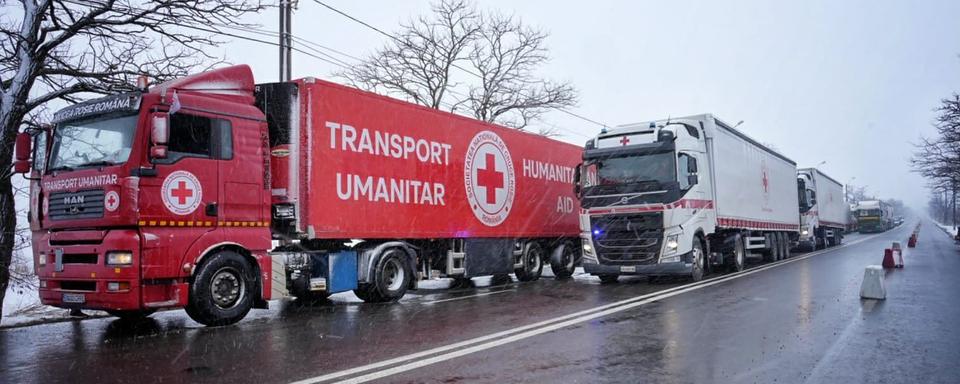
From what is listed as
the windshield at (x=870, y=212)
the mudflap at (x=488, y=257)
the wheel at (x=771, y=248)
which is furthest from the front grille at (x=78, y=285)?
the windshield at (x=870, y=212)

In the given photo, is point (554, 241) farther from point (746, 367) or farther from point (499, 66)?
point (499, 66)

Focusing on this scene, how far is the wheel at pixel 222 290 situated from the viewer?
7.90 meters

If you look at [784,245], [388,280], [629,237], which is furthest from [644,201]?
[784,245]

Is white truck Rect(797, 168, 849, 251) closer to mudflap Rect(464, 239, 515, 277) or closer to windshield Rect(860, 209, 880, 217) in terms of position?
mudflap Rect(464, 239, 515, 277)

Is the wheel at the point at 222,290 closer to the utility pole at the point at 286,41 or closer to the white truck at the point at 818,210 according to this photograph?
the utility pole at the point at 286,41

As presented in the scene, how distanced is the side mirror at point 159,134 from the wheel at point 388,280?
157 inches

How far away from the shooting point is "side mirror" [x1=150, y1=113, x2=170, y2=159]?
7.43 metres

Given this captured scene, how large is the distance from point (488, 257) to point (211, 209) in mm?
6425

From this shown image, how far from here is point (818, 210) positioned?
28.0 m

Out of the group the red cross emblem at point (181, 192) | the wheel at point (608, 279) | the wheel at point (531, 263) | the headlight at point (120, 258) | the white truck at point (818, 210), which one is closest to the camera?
the headlight at point (120, 258)

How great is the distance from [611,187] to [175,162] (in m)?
8.62

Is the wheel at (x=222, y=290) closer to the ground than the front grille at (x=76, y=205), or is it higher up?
closer to the ground

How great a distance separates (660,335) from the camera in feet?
23.0

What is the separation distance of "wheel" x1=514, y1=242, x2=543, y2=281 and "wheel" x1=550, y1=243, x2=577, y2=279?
0.49 meters
